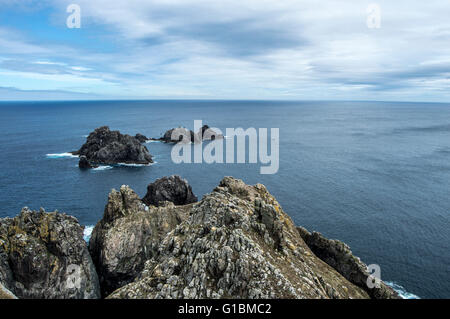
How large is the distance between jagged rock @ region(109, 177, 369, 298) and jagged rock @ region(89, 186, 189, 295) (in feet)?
54.2

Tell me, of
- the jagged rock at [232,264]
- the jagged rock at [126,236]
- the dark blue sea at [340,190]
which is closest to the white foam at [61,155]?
the dark blue sea at [340,190]

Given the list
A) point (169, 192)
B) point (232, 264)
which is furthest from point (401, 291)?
point (169, 192)

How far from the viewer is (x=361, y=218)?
84.8m

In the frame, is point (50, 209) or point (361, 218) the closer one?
point (361, 218)

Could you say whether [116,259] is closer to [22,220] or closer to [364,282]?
[22,220]

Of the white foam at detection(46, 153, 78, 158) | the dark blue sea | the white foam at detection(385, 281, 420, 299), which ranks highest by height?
the white foam at detection(46, 153, 78, 158)

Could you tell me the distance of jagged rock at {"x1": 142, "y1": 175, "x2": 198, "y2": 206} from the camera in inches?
3353

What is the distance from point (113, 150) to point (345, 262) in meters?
124

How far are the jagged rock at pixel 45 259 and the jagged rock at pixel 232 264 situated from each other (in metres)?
23.0

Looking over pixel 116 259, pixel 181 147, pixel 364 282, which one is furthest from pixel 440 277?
pixel 181 147

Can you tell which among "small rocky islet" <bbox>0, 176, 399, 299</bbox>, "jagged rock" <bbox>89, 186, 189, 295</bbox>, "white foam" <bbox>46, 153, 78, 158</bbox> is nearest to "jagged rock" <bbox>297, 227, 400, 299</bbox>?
"small rocky islet" <bbox>0, 176, 399, 299</bbox>

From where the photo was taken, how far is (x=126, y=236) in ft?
168

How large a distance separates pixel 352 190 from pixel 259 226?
3379 inches

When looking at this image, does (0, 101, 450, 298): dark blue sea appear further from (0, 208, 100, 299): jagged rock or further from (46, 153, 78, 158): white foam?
(0, 208, 100, 299): jagged rock
